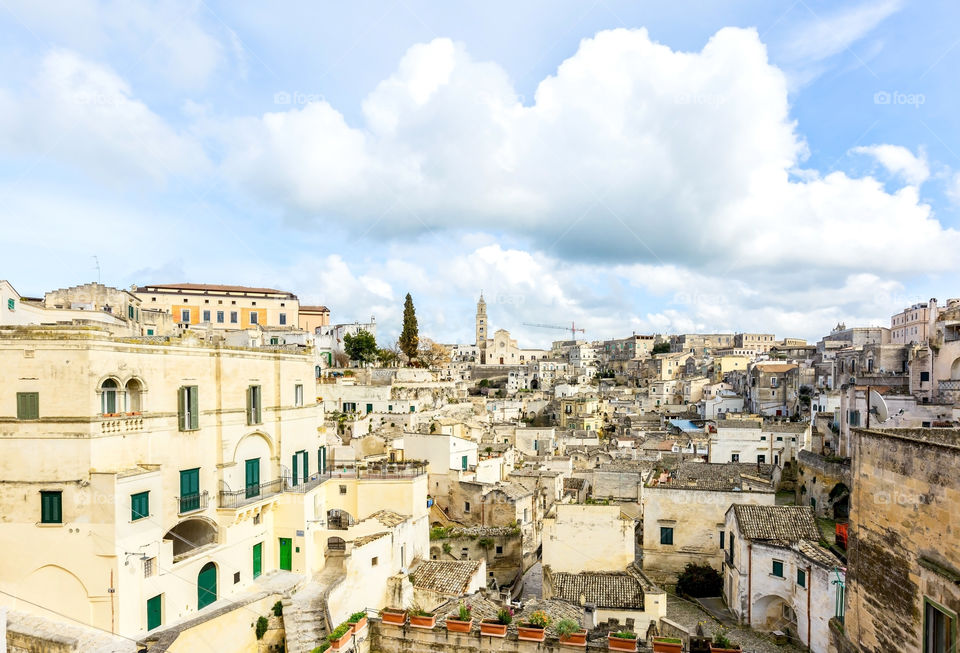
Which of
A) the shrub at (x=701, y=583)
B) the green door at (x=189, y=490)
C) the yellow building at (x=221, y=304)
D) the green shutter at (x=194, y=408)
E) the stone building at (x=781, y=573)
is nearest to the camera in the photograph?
the green door at (x=189, y=490)

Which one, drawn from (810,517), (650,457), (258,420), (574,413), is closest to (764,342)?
(574,413)

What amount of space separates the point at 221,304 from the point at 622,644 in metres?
60.7

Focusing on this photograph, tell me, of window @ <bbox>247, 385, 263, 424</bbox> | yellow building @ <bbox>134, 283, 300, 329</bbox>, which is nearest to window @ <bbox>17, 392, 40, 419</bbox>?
window @ <bbox>247, 385, 263, 424</bbox>

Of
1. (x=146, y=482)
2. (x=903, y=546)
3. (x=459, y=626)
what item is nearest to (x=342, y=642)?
(x=459, y=626)

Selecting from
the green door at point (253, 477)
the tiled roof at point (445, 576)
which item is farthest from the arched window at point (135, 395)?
the tiled roof at point (445, 576)

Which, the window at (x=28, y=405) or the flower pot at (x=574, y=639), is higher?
the window at (x=28, y=405)

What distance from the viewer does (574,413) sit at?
67.0 m

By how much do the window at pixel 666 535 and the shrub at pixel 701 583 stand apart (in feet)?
4.78

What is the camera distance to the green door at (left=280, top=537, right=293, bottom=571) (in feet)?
63.1

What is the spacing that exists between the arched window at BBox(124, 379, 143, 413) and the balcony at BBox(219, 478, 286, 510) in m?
3.81

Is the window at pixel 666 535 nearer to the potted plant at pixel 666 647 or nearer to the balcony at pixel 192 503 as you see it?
the potted plant at pixel 666 647

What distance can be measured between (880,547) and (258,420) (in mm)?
17278

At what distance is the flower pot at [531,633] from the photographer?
1126cm

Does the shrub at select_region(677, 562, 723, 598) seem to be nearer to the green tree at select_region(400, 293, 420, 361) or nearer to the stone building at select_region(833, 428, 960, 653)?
the stone building at select_region(833, 428, 960, 653)
